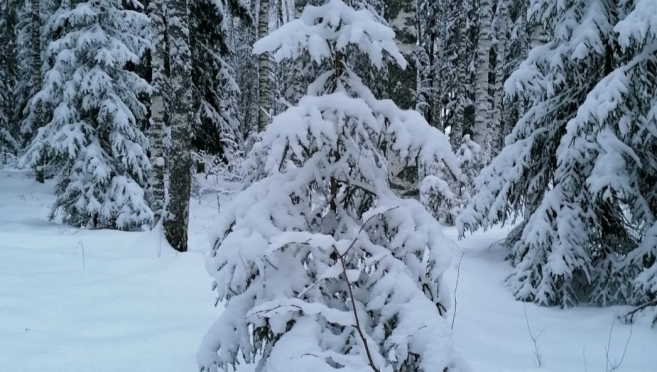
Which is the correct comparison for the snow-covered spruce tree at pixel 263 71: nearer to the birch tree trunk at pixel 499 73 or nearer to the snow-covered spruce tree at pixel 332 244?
the birch tree trunk at pixel 499 73

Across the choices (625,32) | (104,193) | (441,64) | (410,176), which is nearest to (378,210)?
(410,176)

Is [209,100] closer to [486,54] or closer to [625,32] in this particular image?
[486,54]

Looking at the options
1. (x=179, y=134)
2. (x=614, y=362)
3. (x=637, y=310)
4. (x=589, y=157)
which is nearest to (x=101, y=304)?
(x=179, y=134)

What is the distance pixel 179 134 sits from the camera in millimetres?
7090

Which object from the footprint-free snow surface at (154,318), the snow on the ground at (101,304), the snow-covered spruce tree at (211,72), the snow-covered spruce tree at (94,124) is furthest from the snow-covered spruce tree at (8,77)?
the footprint-free snow surface at (154,318)

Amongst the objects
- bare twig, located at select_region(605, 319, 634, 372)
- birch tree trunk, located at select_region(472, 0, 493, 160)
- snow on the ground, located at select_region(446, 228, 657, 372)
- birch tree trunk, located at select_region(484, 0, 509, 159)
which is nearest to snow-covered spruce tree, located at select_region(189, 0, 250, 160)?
birch tree trunk, located at select_region(472, 0, 493, 160)

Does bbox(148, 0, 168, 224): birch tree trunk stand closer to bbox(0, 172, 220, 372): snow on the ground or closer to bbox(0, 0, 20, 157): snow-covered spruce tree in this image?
bbox(0, 172, 220, 372): snow on the ground

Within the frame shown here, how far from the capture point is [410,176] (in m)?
4.23

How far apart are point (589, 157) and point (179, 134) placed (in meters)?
5.82

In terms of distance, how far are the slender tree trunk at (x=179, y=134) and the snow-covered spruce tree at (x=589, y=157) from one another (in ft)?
15.6

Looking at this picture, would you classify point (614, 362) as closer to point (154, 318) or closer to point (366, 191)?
point (366, 191)

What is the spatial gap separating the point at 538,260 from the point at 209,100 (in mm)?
12272

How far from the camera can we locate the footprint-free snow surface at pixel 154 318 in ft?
11.3

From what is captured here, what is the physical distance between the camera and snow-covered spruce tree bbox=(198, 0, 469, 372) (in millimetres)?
1946
